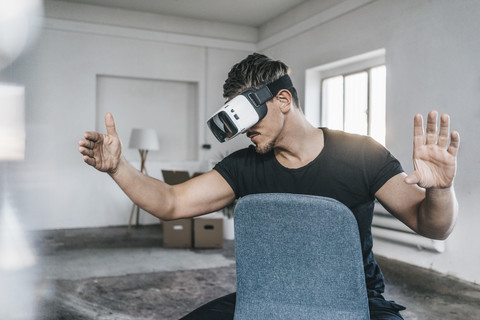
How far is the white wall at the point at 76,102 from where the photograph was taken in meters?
5.26

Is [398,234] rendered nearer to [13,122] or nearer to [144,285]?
[144,285]

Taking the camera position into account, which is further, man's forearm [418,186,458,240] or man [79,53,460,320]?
man [79,53,460,320]

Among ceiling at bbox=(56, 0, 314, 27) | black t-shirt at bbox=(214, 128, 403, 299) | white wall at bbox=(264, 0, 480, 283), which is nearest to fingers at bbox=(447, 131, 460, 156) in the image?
black t-shirt at bbox=(214, 128, 403, 299)

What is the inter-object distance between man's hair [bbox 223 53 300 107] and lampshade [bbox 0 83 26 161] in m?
3.70

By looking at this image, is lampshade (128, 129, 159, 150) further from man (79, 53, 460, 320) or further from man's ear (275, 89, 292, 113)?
man's ear (275, 89, 292, 113)

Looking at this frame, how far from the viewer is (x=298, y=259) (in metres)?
0.89

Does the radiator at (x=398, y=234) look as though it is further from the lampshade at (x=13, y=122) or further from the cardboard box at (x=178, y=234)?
the lampshade at (x=13, y=122)

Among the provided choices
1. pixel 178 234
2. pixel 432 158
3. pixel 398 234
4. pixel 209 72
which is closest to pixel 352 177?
pixel 432 158

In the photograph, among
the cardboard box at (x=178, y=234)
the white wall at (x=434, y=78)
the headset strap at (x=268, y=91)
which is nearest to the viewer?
the headset strap at (x=268, y=91)

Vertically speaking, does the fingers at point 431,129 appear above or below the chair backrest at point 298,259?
above

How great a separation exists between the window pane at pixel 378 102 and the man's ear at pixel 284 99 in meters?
3.14

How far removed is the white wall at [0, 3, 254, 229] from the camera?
5.26 metres

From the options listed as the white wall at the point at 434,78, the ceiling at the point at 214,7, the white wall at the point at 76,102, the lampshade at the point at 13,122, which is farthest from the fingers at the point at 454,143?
the white wall at the point at 76,102

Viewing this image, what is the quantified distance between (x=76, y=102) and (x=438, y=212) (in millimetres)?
5251
